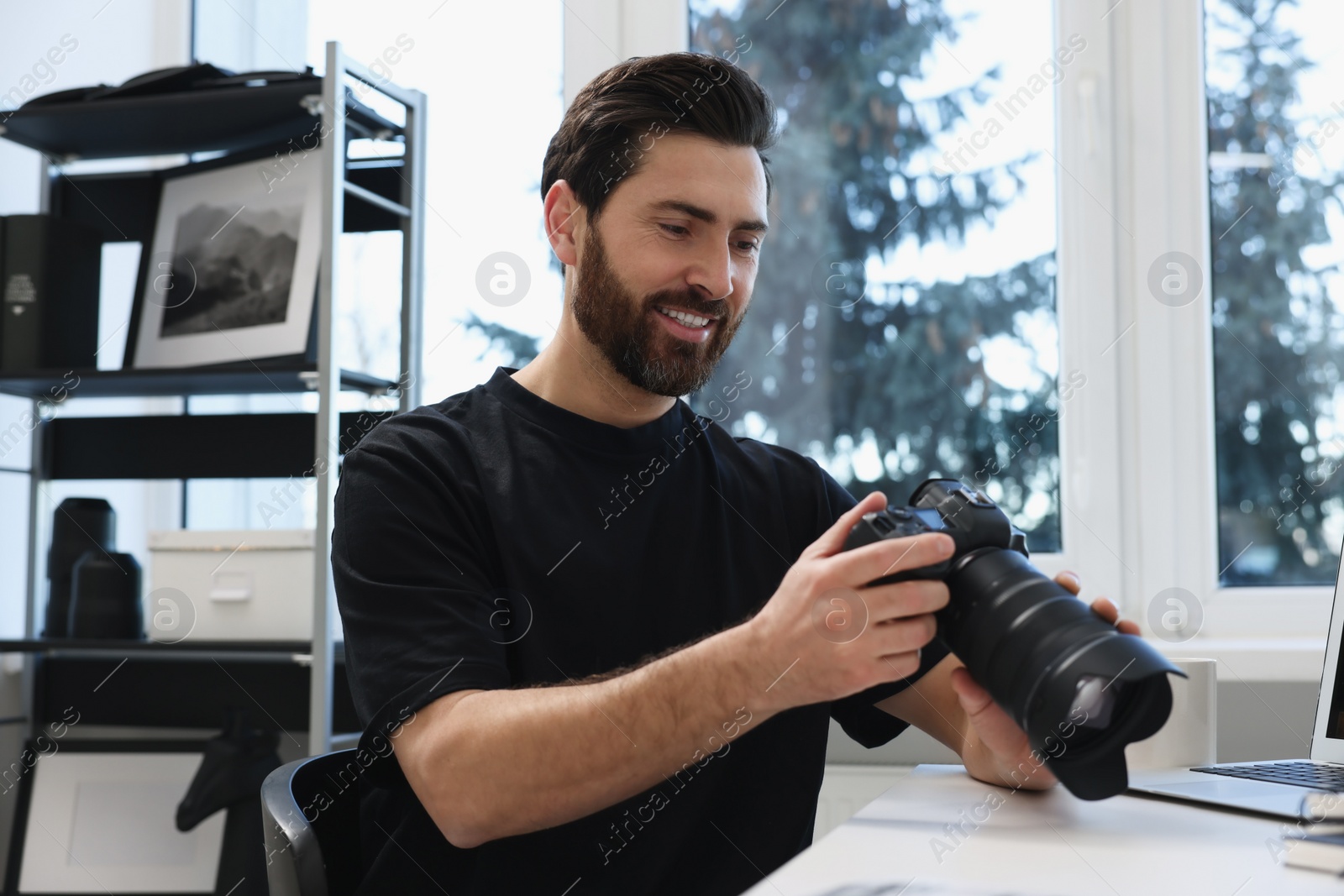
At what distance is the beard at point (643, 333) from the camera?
118 cm

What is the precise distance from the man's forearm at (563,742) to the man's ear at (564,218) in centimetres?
57

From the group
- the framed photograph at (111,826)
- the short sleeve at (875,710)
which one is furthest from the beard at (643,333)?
the framed photograph at (111,826)

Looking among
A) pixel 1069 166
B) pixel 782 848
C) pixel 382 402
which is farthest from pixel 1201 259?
pixel 382 402

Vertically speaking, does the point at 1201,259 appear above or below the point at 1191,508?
above

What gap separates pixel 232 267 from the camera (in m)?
1.84

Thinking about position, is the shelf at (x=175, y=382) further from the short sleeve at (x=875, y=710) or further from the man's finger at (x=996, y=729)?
the man's finger at (x=996, y=729)

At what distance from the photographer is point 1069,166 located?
183cm

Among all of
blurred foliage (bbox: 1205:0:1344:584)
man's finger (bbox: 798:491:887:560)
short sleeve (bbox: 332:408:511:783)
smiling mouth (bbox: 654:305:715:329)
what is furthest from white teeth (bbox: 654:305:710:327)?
blurred foliage (bbox: 1205:0:1344:584)

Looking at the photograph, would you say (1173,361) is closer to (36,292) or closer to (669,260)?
(669,260)

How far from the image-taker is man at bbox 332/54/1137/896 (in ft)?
2.73

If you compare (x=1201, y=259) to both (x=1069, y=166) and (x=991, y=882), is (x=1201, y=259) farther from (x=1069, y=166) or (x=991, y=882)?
(x=991, y=882)

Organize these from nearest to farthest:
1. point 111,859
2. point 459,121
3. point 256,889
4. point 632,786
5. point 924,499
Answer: point 924,499 → point 632,786 → point 256,889 → point 111,859 → point 459,121

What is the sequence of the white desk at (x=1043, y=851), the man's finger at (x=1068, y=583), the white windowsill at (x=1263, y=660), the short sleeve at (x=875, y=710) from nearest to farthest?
the white desk at (x=1043, y=851), the man's finger at (x=1068, y=583), the short sleeve at (x=875, y=710), the white windowsill at (x=1263, y=660)

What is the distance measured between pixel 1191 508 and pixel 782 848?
104cm
